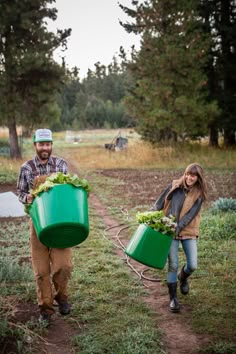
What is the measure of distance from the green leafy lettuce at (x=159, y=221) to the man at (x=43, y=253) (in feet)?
2.61

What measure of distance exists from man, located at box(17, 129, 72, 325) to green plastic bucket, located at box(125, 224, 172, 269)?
0.69 metres

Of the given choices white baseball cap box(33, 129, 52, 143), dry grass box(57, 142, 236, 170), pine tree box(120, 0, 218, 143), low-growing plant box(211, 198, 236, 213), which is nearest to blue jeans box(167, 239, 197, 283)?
white baseball cap box(33, 129, 52, 143)

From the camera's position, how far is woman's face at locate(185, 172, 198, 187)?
13.0 feet

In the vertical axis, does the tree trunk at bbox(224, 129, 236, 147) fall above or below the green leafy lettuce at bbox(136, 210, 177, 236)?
above

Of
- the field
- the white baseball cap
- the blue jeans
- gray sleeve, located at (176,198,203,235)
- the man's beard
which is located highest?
the white baseball cap

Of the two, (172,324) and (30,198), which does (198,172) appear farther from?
(30,198)

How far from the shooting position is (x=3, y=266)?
4.50m

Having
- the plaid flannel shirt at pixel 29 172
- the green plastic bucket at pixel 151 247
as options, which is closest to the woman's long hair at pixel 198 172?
the green plastic bucket at pixel 151 247

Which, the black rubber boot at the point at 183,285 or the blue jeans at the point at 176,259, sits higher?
the blue jeans at the point at 176,259

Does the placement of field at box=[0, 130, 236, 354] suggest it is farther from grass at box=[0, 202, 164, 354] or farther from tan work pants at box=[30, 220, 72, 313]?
tan work pants at box=[30, 220, 72, 313]

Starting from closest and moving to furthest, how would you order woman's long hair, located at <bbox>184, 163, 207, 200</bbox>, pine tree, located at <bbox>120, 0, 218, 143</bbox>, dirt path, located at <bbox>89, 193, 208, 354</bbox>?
dirt path, located at <bbox>89, 193, 208, 354</bbox> → woman's long hair, located at <bbox>184, 163, 207, 200</bbox> → pine tree, located at <bbox>120, 0, 218, 143</bbox>

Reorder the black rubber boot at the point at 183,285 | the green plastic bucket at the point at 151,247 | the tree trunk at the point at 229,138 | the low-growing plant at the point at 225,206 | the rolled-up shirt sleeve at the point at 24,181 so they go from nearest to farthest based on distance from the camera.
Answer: the rolled-up shirt sleeve at the point at 24,181
the green plastic bucket at the point at 151,247
the black rubber boot at the point at 183,285
the low-growing plant at the point at 225,206
the tree trunk at the point at 229,138

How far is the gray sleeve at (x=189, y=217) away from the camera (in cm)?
399

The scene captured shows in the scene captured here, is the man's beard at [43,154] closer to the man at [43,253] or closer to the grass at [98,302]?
the man at [43,253]
